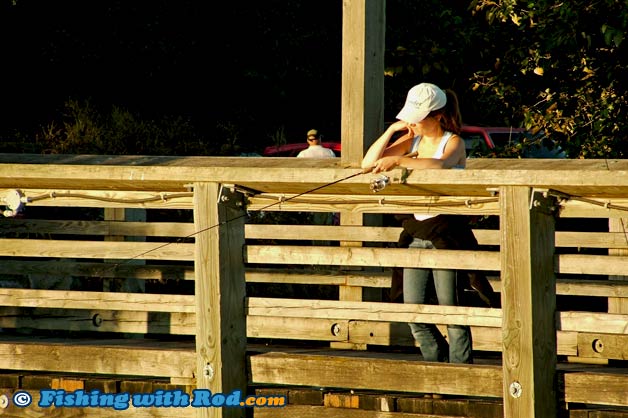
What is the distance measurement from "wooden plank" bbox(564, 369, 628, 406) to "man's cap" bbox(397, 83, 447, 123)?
1.49 metres

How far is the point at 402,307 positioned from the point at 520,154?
5.61 m

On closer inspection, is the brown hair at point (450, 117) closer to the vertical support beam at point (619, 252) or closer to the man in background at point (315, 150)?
the vertical support beam at point (619, 252)

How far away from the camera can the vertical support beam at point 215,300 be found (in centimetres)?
707

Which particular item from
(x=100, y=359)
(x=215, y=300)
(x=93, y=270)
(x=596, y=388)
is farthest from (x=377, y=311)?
(x=93, y=270)

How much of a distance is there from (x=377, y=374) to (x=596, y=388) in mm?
1090

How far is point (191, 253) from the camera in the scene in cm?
884

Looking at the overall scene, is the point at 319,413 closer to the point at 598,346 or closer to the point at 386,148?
the point at 386,148

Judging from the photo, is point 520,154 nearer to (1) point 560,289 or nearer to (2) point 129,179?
(1) point 560,289

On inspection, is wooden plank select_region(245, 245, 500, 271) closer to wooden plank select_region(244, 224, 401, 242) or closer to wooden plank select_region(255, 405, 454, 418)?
wooden plank select_region(255, 405, 454, 418)

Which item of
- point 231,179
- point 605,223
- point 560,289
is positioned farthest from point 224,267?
point 605,223

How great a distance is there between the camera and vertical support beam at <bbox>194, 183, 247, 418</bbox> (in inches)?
278

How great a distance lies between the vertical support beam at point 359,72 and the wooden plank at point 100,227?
10.1ft

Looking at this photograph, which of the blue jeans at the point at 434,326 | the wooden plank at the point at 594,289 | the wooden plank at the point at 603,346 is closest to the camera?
the blue jeans at the point at 434,326

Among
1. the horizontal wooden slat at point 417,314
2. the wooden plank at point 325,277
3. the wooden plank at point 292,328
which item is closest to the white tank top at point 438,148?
the horizontal wooden slat at point 417,314
